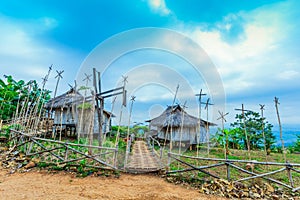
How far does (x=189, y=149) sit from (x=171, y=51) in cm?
902

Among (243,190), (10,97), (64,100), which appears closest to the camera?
(243,190)

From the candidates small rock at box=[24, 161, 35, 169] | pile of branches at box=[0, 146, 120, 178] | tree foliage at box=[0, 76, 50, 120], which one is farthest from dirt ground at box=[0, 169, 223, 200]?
tree foliage at box=[0, 76, 50, 120]

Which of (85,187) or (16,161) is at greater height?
(16,161)

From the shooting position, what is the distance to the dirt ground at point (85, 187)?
4.24m

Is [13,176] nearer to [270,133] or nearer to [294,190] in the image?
[294,190]

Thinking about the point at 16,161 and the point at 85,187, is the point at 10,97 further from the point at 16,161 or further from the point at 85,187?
the point at 85,187

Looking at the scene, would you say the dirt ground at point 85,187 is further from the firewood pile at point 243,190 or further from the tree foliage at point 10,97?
the tree foliage at point 10,97

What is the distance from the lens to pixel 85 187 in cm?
471

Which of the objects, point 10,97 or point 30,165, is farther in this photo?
point 10,97

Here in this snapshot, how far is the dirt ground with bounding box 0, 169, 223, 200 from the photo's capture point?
4238 mm

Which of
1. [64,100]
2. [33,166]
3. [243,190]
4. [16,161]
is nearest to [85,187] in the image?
[33,166]

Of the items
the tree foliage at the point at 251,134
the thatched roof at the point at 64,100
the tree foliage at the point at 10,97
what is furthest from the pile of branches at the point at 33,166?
the tree foliage at the point at 251,134

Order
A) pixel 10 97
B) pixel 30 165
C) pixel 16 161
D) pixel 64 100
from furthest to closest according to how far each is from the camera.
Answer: pixel 10 97, pixel 64 100, pixel 16 161, pixel 30 165

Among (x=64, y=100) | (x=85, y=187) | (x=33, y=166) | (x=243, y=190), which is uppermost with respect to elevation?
(x=64, y=100)
